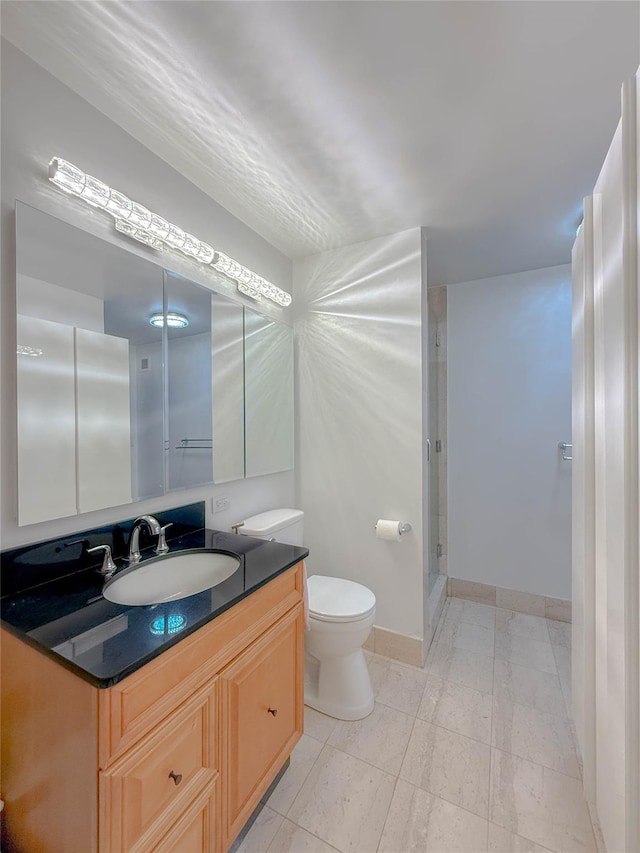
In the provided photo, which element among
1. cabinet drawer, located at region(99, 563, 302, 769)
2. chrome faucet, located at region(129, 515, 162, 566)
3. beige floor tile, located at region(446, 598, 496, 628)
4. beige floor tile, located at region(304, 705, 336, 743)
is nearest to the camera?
cabinet drawer, located at region(99, 563, 302, 769)

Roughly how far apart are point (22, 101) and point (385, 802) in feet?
8.31

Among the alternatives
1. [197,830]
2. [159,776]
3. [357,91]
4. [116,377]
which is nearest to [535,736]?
[197,830]

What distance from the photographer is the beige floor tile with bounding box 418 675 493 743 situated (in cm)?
154

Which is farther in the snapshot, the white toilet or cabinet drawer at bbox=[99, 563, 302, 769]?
the white toilet

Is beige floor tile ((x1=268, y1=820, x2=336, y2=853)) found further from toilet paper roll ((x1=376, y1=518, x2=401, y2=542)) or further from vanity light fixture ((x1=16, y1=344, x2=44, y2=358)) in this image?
vanity light fixture ((x1=16, y1=344, x2=44, y2=358))

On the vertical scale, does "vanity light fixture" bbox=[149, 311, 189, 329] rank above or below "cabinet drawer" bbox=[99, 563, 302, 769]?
above

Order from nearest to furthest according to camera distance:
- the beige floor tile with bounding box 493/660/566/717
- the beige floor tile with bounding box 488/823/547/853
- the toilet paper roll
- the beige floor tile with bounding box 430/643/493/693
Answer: the beige floor tile with bounding box 488/823/547/853 → the beige floor tile with bounding box 493/660/566/717 → the beige floor tile with bounding box 430/643/493/693 → the toilet paper roll

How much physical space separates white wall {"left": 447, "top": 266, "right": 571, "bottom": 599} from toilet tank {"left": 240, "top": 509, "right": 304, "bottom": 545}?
1415 mm

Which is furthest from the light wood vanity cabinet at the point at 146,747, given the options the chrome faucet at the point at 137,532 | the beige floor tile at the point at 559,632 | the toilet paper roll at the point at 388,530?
the beige floor tile at the point at 559,632

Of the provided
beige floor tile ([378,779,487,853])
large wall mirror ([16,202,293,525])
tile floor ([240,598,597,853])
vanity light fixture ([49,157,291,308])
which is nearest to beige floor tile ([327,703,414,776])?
tile floor ([240,598,597,853])

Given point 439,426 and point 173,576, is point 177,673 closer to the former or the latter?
point 173,576

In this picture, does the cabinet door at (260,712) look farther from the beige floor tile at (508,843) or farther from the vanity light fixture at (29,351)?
the vanity light fixture at (29,351)

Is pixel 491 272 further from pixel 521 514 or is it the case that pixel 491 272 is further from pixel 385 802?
pixel 385 802

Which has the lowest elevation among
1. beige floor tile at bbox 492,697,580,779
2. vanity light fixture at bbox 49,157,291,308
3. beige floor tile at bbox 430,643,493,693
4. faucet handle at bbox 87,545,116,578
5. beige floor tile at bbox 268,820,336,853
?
beige floor tile at bbox 430,643,493,693
